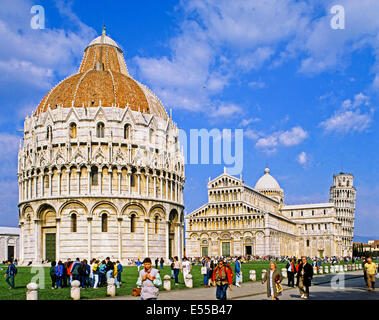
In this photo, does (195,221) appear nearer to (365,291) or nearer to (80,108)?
(80,108)

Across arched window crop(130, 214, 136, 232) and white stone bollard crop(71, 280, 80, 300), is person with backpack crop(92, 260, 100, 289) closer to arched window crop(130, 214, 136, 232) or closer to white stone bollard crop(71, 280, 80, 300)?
white stone bollard crop(71, 280, 80, 300)

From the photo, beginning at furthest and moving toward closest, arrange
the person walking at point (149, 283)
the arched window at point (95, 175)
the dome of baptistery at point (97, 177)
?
1. the arched window at point (95, 175)
2. the dome of baptistery at point (97, 177)
3. the person walking at point (149, 283)

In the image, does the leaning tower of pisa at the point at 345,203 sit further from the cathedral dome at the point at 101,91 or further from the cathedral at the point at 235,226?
the cathedral dome at the point at 101,91

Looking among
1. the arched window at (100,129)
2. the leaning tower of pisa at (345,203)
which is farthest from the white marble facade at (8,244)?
the leaning tower of pisa at (345,203)

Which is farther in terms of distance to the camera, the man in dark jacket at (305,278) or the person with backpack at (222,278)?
the man in dark jacket at (305,278)

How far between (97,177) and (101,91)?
35.3 ft

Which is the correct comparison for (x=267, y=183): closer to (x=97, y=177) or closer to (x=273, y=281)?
(x=97, y=177)

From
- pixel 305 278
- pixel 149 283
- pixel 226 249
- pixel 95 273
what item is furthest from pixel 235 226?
pixel 149 283

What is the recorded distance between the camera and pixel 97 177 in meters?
55.8

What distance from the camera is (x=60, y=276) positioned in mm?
26703

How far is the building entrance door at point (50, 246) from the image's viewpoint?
184 ft

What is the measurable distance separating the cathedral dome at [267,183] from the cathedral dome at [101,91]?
77.9m

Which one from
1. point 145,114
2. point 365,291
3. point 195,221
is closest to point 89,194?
point 145,114

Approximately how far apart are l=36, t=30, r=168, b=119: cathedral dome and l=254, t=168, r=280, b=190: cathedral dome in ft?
256
